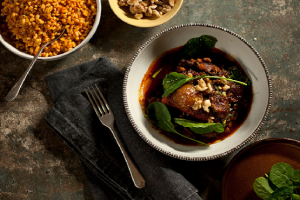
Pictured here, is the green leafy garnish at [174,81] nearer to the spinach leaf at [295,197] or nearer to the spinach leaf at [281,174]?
the spinach leaf at [281,174]

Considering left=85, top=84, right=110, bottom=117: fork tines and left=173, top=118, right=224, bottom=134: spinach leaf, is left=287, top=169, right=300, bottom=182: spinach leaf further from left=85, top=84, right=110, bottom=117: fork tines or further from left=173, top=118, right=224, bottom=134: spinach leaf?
left=85, top=84, right=110, bottom=117: fork tines

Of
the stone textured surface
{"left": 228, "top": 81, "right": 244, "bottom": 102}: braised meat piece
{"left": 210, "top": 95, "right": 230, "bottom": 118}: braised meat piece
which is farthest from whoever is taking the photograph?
the stone textured surface

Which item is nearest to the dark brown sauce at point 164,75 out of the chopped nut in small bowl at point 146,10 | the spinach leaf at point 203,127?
the spinach leaf at point 203,127

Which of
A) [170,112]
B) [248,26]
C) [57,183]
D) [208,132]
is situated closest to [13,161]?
[57,183]

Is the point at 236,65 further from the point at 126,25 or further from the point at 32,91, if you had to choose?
the point at 32,91

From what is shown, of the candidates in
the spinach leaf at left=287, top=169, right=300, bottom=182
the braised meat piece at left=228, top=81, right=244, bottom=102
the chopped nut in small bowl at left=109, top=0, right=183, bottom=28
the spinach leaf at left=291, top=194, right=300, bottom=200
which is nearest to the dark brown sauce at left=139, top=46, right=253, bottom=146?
the braised meat piece at left=228, top=81, right=244, bottom=102

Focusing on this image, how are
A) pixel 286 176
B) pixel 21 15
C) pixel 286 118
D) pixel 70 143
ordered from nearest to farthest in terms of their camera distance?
pixel 286 176
pixel 21 15
pixel 70 143
pixel 286 118

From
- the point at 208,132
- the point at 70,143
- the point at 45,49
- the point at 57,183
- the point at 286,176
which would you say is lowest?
the point at 57,183
